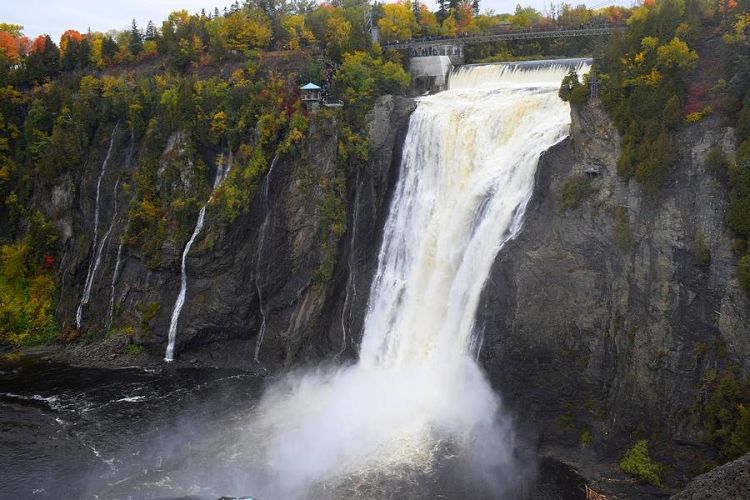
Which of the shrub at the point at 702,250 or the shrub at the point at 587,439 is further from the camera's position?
the shrub at the point at 587,439

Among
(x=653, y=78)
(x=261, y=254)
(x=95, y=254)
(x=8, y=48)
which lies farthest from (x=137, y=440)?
(x=8, y=48)

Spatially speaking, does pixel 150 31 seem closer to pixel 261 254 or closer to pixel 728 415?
pixel 261 254

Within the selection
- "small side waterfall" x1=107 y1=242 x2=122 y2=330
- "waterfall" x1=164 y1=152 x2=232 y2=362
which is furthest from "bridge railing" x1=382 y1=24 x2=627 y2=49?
"small side waterfall" x1=107 y1=242 x2=122 y2=330

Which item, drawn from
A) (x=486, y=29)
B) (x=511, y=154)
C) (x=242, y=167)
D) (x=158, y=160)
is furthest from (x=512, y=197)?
(x=486, y=29)

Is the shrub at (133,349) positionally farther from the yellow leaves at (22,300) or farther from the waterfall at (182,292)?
the yellow leaves at (22,300)

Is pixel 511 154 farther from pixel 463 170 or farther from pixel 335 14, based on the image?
pixel 335 14

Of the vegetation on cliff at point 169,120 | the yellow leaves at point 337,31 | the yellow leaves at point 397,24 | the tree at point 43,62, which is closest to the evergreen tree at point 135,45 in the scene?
the vegetation on cliff at point 169,120

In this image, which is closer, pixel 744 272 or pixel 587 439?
pixel 744 272

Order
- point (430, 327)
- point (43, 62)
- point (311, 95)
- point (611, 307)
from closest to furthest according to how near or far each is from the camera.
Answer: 1. point (611, 307)
2. point (430, 327)
3. point (311, 95)
4. point (43, 62)
